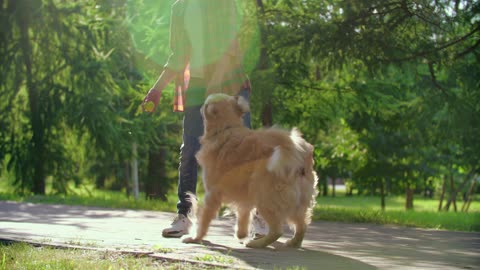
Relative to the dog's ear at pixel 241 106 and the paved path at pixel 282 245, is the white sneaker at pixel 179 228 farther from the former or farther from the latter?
the dog's ear at pixel 241 106

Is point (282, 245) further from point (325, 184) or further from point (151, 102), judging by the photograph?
point (325, 184)

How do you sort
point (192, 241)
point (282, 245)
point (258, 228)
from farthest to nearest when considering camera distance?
point (258, 228) < point (192, 241) < point (282, 245)

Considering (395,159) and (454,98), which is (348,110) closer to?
(454,98)

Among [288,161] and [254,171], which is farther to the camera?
[254,171]

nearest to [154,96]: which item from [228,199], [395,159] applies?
[228,199]

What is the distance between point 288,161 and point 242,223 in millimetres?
934

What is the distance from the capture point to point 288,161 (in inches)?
186

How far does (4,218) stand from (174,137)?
11087 mm

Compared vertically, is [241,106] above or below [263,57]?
below

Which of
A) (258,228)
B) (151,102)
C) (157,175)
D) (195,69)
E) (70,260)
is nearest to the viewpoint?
(70,260)

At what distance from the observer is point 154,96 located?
5.97 m

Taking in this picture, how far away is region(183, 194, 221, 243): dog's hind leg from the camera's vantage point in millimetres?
5156

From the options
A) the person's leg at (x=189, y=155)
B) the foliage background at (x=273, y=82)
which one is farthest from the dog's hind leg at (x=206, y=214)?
the foliage background at (x=273, y=82)

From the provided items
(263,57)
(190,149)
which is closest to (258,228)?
(190,149)
